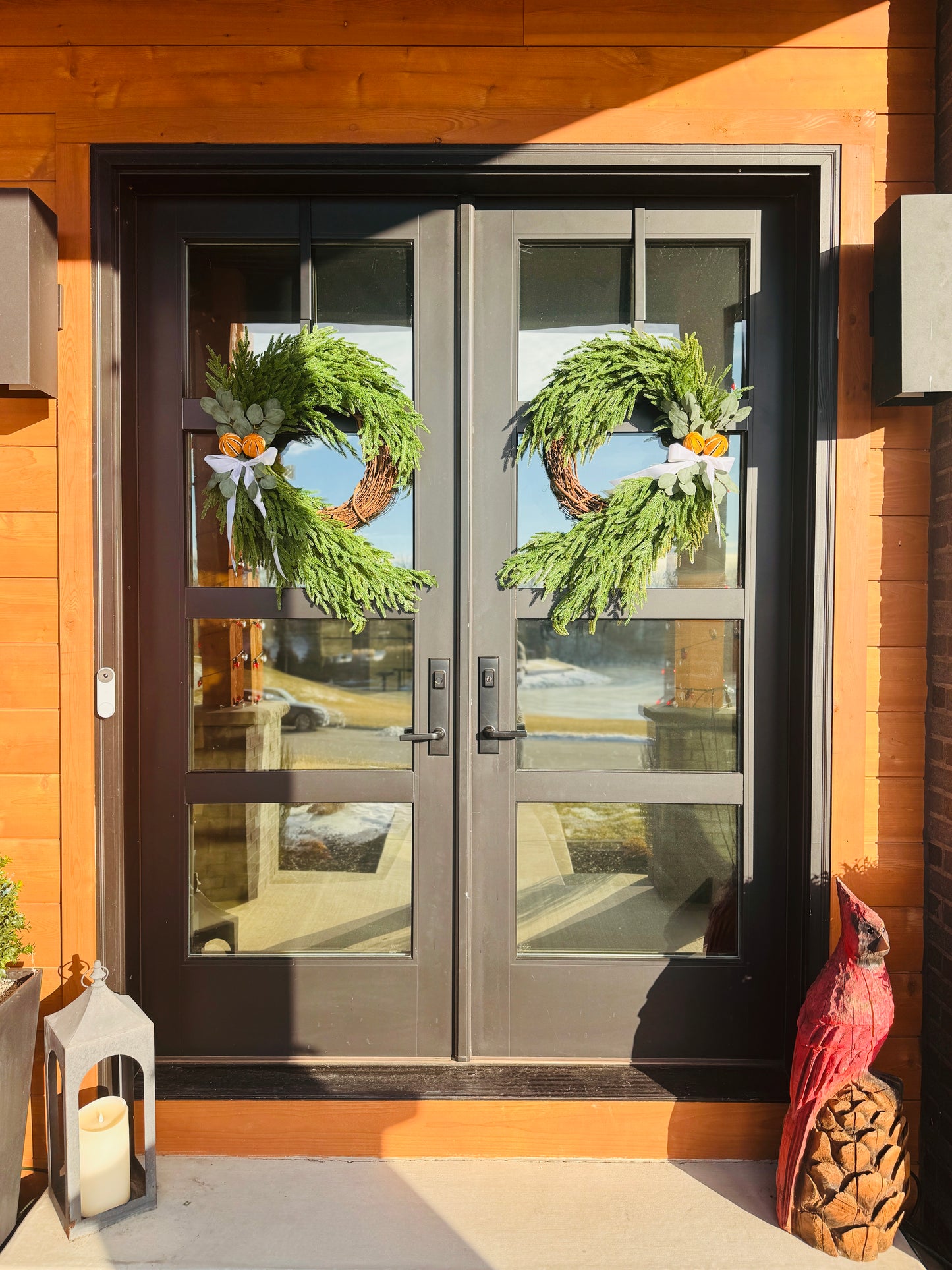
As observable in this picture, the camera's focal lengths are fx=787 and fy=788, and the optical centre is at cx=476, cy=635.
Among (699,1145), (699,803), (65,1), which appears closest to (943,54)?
(699,803)

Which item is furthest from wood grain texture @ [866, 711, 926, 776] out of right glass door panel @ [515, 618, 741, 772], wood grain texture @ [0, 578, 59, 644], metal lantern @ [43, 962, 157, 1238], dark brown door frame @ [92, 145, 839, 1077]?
wood grain texture @ [0, 578, 59, 644]

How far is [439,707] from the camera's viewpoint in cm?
196

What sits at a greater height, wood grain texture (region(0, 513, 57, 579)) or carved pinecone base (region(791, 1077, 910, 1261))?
wood grain texture (region(0, 513, 57, 579))

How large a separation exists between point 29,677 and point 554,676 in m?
1.26

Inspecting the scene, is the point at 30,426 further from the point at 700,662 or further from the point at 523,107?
the point at 700,662

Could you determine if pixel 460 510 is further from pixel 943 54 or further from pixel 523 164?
pixel 943 54

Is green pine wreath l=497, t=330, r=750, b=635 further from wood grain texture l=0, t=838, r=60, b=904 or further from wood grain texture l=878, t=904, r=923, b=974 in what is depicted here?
wood grain texture l=0, t=838, r=60, b=904

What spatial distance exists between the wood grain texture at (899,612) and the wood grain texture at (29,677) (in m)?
1.92

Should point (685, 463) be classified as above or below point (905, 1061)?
above

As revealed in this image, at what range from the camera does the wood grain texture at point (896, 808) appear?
1852mm

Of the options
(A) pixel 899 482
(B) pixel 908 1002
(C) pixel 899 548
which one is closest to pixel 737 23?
(A) pixel 899 482

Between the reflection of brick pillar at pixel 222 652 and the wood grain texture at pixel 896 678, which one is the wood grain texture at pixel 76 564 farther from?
the wood grain texture at pixel 896 678

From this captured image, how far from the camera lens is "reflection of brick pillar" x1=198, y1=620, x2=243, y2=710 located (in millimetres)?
1981

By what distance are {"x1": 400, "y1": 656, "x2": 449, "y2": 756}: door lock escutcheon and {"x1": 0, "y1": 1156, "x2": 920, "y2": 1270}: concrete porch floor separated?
0.95m
